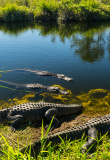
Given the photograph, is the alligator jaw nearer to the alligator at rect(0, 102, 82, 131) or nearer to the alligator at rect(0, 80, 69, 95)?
the alligator at rect(0, 80, 69, 95)

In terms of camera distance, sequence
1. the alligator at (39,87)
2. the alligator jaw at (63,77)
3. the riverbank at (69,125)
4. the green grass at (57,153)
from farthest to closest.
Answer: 1. the alligator jaw at (63,77)
2. the alligator at (39,87)
3. the riverbank at (69,125)
4. the green grass at (57,153)

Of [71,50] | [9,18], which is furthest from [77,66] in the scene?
[9,18]

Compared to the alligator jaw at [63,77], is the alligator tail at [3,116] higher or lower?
lower

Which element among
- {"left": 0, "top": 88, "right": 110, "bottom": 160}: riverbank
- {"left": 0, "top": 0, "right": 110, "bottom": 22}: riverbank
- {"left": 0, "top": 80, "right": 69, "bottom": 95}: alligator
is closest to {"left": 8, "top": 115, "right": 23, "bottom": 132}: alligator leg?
{"left": 0, "top": 88, "right": 110, "bottom": 160}: riverbank

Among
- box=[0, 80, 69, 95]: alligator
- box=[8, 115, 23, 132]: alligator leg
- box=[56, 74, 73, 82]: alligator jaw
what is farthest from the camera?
box=[56, 74, 73, 82]: alligator jaw

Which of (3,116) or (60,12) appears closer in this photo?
(3,116)

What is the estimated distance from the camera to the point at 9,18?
119 ft

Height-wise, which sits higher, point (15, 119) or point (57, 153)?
point (57, 153)

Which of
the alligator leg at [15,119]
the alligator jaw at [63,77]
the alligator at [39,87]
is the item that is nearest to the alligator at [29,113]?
the alligator leg at [15,119]

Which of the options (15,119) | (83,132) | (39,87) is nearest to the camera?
(83,132)

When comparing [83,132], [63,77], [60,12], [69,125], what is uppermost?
[60,12]

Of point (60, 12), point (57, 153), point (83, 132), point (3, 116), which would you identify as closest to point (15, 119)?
point (3, 116)

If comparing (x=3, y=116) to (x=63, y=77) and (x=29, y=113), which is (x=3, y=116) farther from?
(x=63, y=77)

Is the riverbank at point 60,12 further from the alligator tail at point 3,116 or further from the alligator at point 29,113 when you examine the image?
the alligator tail at point 3,116
